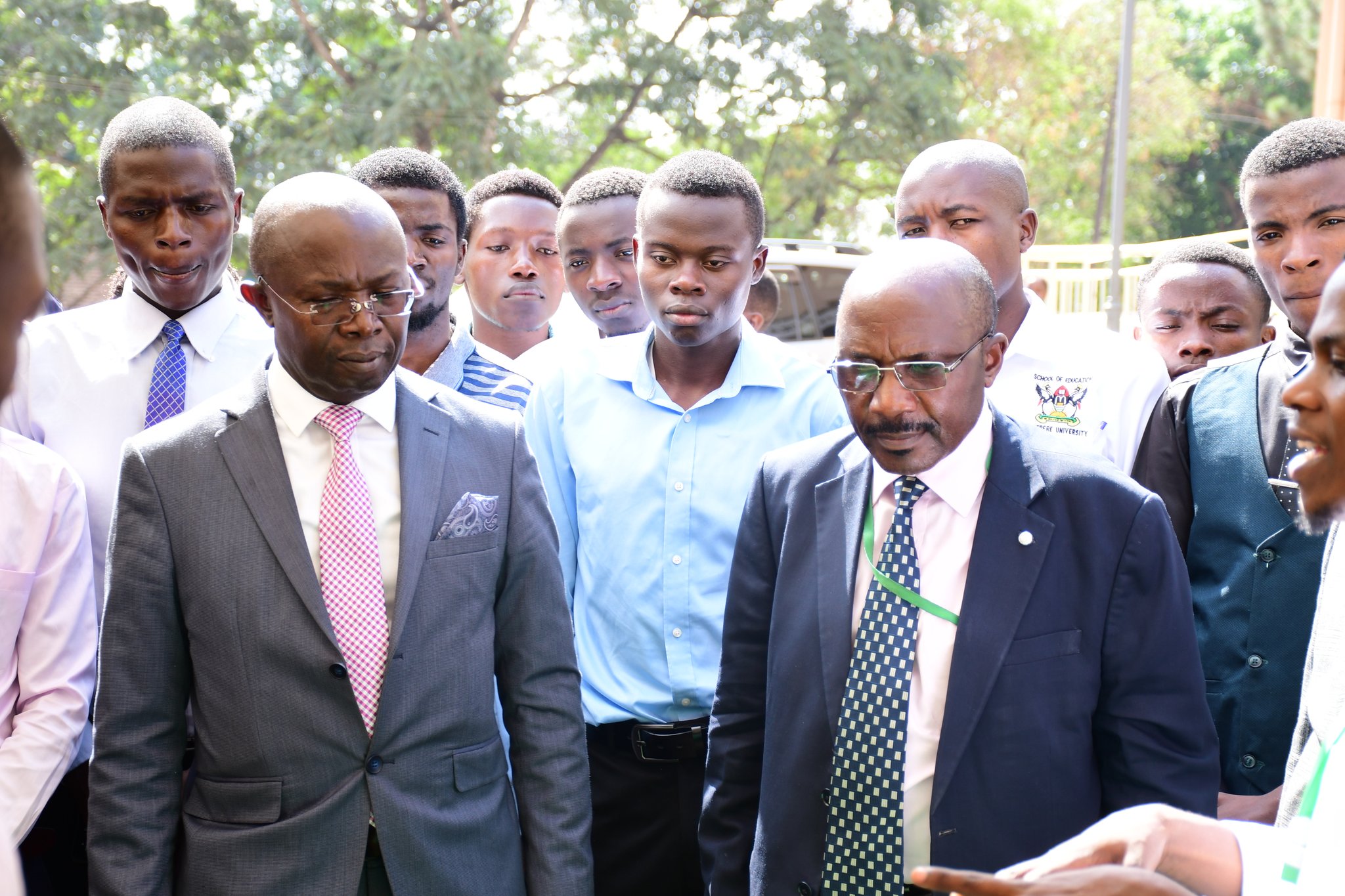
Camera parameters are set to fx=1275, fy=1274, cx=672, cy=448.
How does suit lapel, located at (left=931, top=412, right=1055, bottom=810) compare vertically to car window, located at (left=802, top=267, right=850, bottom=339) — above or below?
below

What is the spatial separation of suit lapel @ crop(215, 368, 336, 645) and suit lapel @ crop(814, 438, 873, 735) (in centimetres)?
101

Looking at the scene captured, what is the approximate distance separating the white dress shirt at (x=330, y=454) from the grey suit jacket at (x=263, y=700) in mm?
53

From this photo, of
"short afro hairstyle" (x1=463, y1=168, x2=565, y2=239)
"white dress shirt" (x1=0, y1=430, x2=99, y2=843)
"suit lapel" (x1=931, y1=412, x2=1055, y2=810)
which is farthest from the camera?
"short afro hairstyle" (x1=463, y1=168, x2=565, y2=239)

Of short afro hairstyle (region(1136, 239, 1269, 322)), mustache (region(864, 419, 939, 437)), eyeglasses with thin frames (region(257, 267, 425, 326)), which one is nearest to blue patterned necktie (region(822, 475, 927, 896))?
mustache (region(864, 419, 939, 437))

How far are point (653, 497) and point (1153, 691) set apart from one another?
4.73ft

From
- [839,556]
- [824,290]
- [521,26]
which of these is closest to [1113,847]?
[839,556]

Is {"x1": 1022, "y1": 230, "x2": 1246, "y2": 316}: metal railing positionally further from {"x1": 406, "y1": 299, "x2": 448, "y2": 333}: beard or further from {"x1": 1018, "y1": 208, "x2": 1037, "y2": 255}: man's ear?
{"x1": 406, "y1": 299, "x2": 448, "y2": 333}: beard

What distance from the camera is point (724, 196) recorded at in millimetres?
3750

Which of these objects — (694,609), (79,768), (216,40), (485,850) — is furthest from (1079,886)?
(216,40)

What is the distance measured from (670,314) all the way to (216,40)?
1582cm

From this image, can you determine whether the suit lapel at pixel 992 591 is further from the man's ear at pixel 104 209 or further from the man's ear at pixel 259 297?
the man's ear at pixel 104 209

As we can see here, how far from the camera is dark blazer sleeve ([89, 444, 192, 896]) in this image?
8.41ft

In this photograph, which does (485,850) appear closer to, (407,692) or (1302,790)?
(407,692)

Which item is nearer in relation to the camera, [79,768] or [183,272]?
[79,768]
